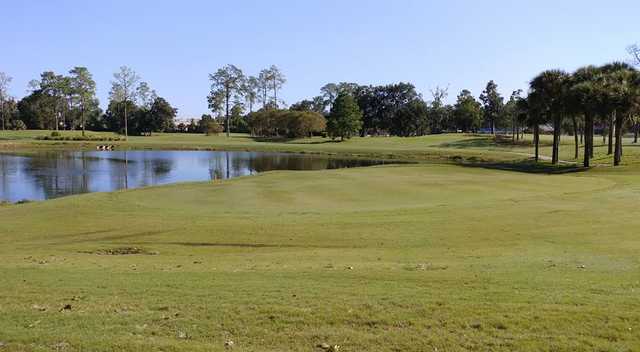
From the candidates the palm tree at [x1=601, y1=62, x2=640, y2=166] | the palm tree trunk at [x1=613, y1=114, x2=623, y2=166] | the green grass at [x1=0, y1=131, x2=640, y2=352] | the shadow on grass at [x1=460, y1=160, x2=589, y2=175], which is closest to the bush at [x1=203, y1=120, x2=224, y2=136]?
the shadow on grass at [x1=460, y1=160, x2=589, y2=175]

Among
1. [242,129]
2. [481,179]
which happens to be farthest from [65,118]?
[481,179]

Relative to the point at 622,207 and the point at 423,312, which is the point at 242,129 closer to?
the point at 622,207

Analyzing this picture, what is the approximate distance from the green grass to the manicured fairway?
40 mm

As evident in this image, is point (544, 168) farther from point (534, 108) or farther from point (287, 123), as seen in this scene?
point (287, 123)

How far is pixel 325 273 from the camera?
12.5 m

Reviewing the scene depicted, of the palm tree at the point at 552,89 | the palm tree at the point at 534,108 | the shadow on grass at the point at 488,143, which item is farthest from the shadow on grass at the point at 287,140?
the palm tree at the point at 552,89

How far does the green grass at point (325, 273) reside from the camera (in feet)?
26.3

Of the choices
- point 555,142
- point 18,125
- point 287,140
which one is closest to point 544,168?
point 555,142

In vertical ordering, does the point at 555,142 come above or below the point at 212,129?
below

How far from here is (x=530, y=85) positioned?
6328cm

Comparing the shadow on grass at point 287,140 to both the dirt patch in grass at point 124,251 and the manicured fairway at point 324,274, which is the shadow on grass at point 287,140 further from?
the dirt patch in grass at point 124,251

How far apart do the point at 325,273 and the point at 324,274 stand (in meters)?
0.14

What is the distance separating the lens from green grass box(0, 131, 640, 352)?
8008 mm

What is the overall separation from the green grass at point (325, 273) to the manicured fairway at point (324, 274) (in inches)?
1.6
